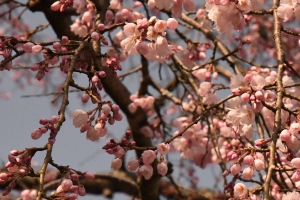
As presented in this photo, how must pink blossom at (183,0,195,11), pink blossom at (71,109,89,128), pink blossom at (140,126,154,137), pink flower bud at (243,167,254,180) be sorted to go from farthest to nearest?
pink blossom at (140,126,154,137), pink blossom at (183,0,195,11), pink blossom at (71,109,89,128), pink flower bud at (243,167,254,180)

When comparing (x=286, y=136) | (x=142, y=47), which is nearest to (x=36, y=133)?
(x=142, y=47)

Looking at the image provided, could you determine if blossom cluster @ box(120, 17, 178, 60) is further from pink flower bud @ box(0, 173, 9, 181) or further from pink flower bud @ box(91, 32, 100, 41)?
pink flower bud @ box(0, 173, 9, 181)

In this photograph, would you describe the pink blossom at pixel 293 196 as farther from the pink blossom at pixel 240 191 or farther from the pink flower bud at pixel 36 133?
the pink flower bud at pixel 36 133

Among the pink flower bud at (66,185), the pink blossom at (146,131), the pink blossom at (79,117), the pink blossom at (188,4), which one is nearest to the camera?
the pink flower bud at (66,185)


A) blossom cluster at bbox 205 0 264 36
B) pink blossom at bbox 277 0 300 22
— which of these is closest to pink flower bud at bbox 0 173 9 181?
blossom cluster at bbox 205 0 264 36

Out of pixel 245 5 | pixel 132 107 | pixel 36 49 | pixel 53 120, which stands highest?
pixel 132 107

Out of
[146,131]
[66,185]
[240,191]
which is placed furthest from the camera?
[146,131]

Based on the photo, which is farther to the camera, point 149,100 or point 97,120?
point 149,100

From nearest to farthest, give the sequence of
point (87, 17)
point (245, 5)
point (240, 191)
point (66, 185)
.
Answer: point (66, 185) → point (240, 191) → point (245, 5) → point (87, 17)

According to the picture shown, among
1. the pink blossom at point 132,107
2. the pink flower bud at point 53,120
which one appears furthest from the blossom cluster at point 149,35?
the pink blossom at point 132,107

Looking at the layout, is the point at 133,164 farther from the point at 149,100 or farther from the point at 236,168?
the point at 149,100

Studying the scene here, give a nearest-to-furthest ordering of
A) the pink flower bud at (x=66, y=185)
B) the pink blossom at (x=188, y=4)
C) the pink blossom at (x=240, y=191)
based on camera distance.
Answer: the pink flower bud at (x=66, y=185) → the pink blossom at (x=240, y=191) → the pink blossom at (x=188, y=4)

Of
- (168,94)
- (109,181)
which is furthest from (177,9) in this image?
(109,181)

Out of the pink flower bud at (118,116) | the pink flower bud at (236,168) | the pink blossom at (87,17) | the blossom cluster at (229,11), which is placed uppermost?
the pink blossom at (87,17)
